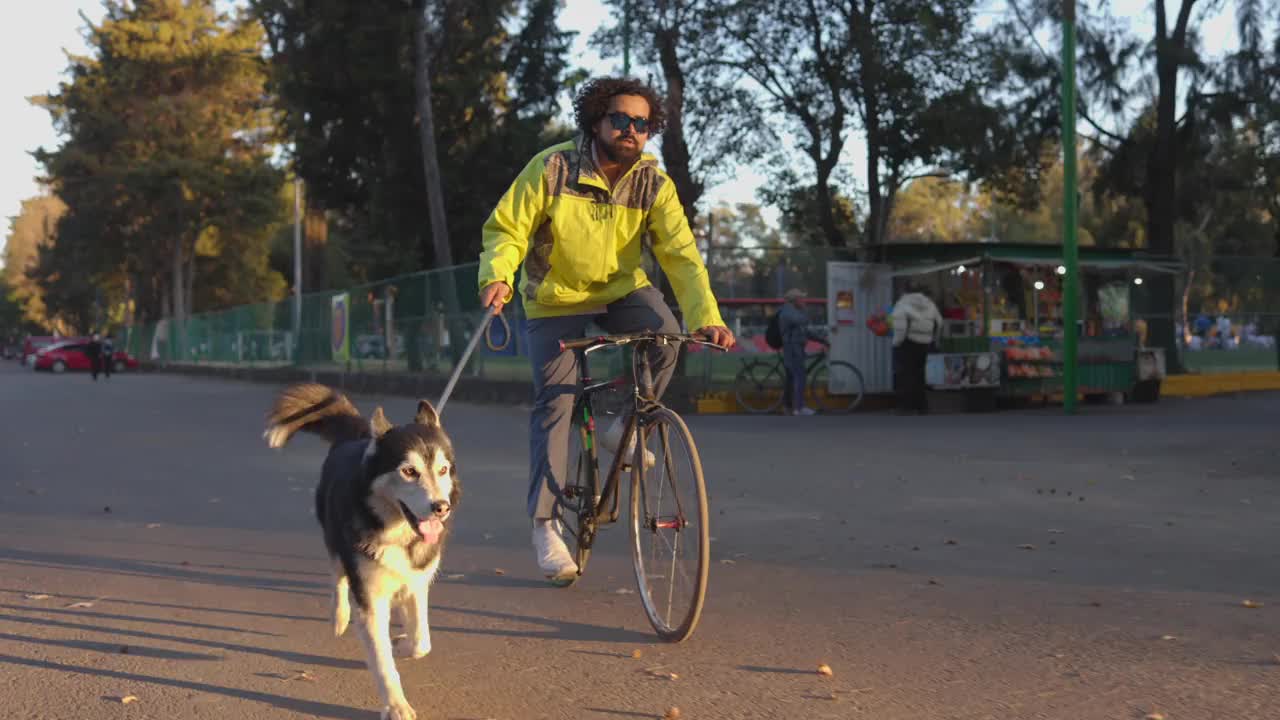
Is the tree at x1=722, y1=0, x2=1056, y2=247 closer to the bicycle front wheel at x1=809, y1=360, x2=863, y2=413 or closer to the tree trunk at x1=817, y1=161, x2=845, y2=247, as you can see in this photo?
the tree trunk at x1=817, y1=161, x2=845, y2=247

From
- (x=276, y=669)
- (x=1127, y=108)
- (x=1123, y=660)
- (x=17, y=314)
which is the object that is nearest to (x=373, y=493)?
(x=276, y=669)

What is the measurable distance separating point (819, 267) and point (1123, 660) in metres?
18.5

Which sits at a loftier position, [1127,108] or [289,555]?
[1127,108]

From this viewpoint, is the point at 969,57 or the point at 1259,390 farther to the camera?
the point at 969,57

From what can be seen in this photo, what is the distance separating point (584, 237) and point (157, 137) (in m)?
53.5

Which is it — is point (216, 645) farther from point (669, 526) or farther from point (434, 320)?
point (434, 320)

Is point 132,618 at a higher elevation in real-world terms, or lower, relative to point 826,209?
lower

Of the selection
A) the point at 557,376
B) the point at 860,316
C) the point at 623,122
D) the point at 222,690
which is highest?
the point at 623,122

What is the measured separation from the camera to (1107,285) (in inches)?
917

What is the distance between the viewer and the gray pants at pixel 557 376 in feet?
19.5

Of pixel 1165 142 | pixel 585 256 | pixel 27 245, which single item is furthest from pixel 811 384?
pixel 27 245

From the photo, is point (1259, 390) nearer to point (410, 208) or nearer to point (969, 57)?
point (969, 57)

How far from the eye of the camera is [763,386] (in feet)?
69.0

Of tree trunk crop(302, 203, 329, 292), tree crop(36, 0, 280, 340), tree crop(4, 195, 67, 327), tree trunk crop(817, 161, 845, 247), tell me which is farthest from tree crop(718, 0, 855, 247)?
tree crop(4, 195, 67, 327)
